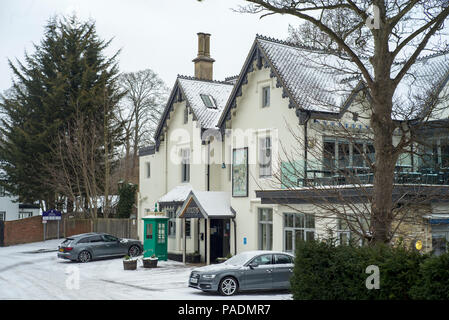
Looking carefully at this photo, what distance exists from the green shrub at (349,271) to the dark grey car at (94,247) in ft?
61.8

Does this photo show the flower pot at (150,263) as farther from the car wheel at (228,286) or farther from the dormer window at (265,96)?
the car wheel at (228,286)

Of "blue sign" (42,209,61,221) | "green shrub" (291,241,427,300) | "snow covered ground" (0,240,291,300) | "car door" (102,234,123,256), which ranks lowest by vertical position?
"snow covered ground" (0,240,291,300)

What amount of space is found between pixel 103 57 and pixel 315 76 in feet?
83.1

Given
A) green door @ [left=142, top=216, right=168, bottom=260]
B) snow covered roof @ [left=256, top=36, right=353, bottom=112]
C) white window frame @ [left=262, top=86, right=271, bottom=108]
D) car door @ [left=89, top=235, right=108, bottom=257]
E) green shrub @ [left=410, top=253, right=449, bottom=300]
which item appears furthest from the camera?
car door @ [left=89, top=235, right=108, bottom=257]

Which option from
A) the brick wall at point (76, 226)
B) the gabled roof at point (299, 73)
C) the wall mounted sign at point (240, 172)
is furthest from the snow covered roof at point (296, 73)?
the brick wall at point (76, 226)

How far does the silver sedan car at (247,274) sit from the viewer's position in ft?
58.8

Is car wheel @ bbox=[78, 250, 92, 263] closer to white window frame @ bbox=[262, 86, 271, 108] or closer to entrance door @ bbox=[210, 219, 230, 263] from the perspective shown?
entrance door @ bbox=[210, 219, 230, 263]

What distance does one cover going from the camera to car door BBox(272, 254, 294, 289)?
1856 centimetres

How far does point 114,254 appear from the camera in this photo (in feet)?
102

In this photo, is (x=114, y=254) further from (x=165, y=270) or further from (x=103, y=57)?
(x=103, y=57)

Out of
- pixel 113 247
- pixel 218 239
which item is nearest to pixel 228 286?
pixel 218 239

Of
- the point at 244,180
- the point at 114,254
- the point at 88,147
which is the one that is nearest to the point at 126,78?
the point at 88,147

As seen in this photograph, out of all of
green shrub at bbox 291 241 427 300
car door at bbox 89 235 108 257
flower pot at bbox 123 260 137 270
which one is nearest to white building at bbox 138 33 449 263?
flower pot at bbox 123 260 137 270

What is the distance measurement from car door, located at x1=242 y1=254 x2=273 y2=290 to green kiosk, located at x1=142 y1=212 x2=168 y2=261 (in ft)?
38.0
